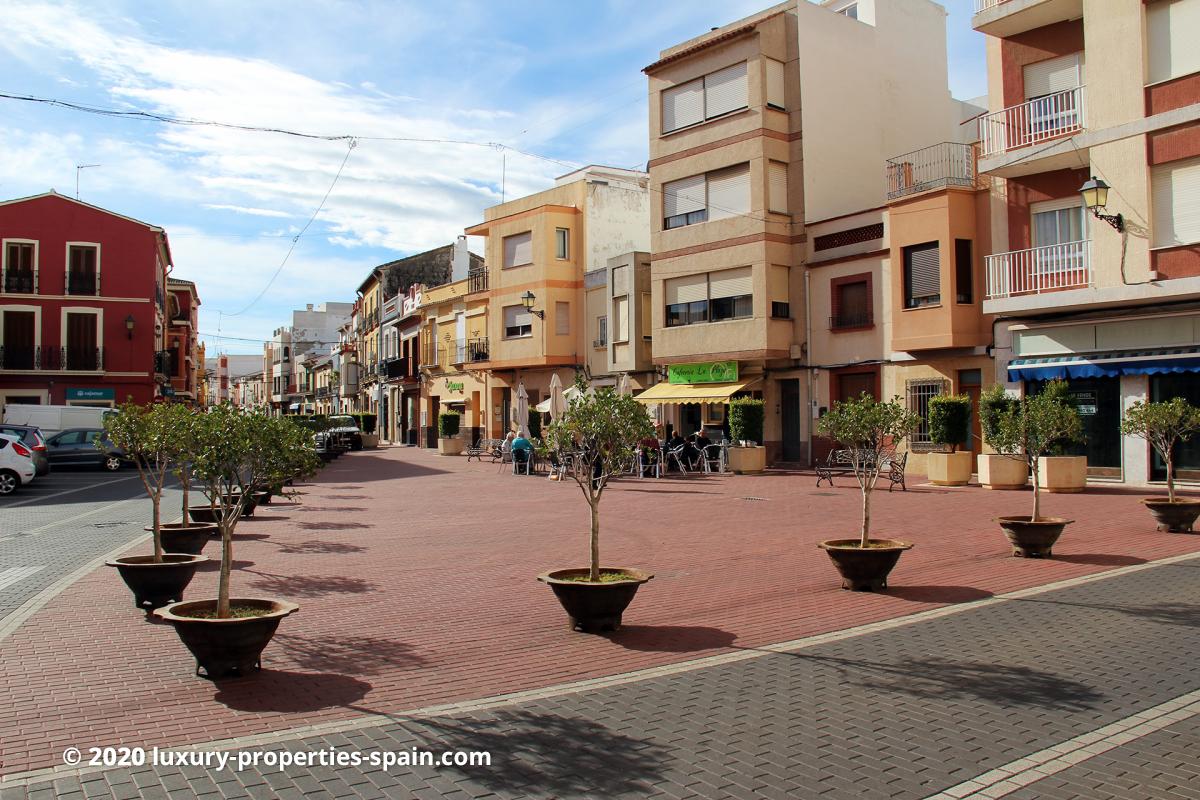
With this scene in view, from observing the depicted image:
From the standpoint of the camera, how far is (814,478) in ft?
74.8

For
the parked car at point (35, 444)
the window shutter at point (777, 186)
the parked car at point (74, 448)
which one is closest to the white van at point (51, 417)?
the parked car at point (74, 448)

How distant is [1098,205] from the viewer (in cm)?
1759

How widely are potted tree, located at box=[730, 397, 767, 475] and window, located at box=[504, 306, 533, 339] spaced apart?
594 inches

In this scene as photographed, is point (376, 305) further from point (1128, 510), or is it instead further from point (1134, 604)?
point (1134, 604)

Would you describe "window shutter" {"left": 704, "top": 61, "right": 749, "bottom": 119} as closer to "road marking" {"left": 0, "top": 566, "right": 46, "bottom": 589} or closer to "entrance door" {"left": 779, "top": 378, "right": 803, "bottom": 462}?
"entrance door" {"left": 779, "top": 378, "right": 803, "bottom": 462}

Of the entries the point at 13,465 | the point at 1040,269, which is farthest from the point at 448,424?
the point at 1040,269

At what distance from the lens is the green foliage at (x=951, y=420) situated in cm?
2019

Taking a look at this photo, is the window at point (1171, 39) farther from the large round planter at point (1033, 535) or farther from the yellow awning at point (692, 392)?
the yellow awning at point (692, 392)

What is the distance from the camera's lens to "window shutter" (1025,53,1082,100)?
66.4 feet

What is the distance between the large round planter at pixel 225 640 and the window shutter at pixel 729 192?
924 inches

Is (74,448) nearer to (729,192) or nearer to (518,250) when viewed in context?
(518,250)

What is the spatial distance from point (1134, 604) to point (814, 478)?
47.9ft

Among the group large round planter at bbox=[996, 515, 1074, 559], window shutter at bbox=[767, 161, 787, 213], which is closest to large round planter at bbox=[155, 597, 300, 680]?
large round planter at bbox=[996, 515, 1074, 559]

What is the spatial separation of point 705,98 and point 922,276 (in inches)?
389
